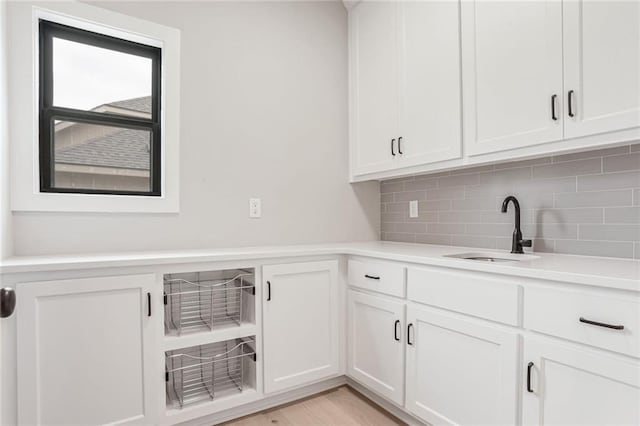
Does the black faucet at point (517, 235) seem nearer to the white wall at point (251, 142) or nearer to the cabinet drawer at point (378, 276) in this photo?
the cabinet drawer at point (378, 276)

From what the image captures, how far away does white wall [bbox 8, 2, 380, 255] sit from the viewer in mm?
1985

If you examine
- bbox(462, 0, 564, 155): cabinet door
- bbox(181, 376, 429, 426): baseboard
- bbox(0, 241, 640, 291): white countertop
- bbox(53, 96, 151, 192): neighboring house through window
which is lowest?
bbox(181, 376, 429, 426): baseboard

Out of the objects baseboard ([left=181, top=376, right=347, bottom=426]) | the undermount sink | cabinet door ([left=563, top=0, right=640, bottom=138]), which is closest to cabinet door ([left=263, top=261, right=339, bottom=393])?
baseboard ([left=181, top=376, right=347, bottom=426])

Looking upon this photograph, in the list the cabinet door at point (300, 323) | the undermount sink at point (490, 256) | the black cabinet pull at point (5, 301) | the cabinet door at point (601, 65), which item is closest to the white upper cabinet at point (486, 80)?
the cabinet door at point (601, 65)

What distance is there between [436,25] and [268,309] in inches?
72.1

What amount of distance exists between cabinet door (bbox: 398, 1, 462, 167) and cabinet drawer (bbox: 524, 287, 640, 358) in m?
0.92

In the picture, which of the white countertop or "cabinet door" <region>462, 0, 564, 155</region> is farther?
"cabinet door" <region>462, 0, 564, 155</region>

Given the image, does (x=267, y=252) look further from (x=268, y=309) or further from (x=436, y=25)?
(x=436, y=25)

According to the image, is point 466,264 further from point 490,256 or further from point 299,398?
point 299,398

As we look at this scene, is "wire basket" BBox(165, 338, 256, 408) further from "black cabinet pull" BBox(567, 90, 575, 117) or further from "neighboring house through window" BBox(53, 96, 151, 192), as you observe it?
"black cabinet pull" BBox(567, 90, 575, 117)

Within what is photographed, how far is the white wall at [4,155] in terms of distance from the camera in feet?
5.09

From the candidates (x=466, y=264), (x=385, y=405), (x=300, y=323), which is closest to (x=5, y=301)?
(x=300, y=323)

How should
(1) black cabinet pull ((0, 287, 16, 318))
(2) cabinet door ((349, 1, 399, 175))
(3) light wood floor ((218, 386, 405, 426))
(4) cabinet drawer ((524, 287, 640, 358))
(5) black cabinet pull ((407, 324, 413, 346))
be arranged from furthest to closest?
1. (2) cabinet door ((349, 1, 399, 175))
2. (3) light wood floor ((218, 386, 405, 426))
3. (5) black cabinet pull ((407, 324, 413, 346))
4. (4) cabinet drawer ((524, 287, 640, 358))
5. (1) black cabinet pull ((0, 287, 16, 318))

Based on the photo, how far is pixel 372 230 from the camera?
289 centimetres
